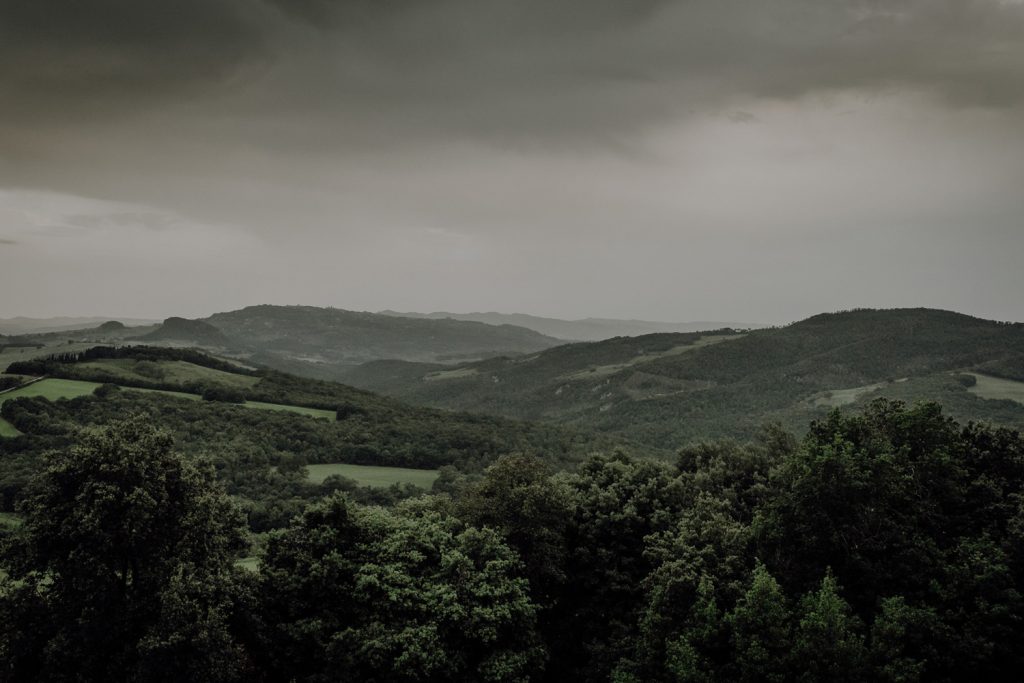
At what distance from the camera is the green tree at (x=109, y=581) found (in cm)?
2769

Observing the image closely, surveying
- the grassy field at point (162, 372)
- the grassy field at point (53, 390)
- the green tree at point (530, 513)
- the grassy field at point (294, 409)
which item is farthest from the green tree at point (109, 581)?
the grassy field at point (162, 372)

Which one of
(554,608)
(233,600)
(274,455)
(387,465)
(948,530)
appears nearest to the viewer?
(233,600)

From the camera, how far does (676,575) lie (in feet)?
106

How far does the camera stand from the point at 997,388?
505ft

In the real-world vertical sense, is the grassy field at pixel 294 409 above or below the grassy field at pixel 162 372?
below

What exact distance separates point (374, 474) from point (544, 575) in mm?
55163

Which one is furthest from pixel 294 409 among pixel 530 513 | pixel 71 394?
pixel 530 513

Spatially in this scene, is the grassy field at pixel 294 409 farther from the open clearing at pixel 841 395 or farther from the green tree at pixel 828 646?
the open clearing at pixel 841 395

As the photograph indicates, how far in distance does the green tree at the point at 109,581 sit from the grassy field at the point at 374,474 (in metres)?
48.9

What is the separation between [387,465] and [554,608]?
63814 millimetres

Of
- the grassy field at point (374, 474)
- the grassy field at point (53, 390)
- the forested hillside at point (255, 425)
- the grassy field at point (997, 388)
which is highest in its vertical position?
the grassy field at point (997, 388)

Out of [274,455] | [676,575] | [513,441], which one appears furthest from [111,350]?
[676,575]

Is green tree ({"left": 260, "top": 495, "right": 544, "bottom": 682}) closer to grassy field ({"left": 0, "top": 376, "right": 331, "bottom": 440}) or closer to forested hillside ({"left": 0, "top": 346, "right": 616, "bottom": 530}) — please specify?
forested hillside ({"left": 0, "top": 346, "right": 616, "bottom": 530})

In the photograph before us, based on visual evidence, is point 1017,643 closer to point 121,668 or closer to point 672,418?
point 121,668
